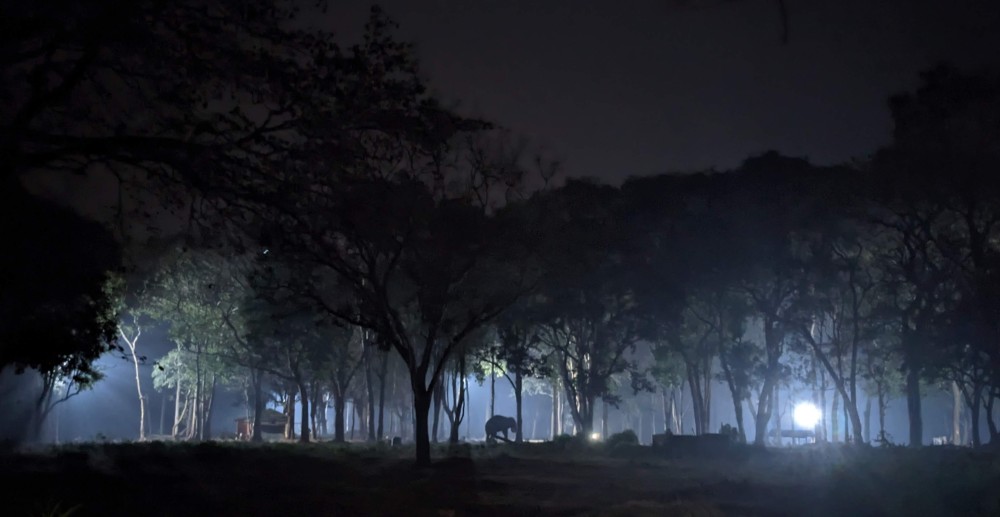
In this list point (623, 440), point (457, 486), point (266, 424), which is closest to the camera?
point (457, 486)

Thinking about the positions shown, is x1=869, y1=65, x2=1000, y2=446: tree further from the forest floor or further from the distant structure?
the distant structure

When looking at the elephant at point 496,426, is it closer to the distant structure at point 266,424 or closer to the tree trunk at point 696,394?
the tree trunk at point 696,394

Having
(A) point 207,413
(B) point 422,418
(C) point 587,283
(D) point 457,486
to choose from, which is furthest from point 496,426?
(D) point 457,486

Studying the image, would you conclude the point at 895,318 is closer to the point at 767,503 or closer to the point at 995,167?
the point at 995,167

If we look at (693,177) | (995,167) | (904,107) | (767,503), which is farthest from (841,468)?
(693,177)

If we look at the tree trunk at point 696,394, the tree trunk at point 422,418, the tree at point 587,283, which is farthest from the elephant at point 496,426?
the tree trunk at point 422,418

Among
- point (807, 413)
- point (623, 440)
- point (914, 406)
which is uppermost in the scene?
point (914, 406)

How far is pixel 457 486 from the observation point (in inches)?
863

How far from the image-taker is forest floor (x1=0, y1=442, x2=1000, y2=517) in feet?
52.6

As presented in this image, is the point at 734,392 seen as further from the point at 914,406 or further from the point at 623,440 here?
the point at 914,406

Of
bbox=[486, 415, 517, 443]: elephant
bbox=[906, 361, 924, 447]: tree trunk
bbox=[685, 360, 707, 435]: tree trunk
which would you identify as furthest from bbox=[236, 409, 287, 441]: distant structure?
bbox=[906, 361, 924, 447]: tree trunk

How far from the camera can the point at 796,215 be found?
1405 inches

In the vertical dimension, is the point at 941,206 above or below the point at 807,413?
above

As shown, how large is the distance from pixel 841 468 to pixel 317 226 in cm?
1521
